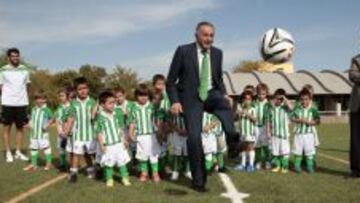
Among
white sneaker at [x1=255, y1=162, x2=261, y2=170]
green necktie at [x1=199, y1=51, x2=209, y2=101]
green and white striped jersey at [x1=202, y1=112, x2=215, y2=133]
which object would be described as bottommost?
white sneaker at [x1=255, y1=162, x2=261, y2=170]

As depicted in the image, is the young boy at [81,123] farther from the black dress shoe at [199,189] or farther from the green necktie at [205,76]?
the black dress shoe at [199,189]

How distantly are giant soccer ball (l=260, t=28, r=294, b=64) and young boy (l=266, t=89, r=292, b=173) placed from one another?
37.3m

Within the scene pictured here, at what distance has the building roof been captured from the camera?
6477cm

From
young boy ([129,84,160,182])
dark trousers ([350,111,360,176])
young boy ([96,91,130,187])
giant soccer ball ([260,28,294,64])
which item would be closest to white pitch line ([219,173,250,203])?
young boy ([129,84,160,182])

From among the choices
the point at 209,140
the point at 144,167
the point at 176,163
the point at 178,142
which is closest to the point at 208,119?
the point at 209,140

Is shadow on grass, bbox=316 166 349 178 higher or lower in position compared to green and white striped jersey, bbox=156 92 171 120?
lower

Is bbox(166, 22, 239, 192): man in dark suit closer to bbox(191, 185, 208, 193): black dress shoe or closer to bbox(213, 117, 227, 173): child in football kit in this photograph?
bbox(191, 185, 208, 193): black dress shoe

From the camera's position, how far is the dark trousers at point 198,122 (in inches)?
340

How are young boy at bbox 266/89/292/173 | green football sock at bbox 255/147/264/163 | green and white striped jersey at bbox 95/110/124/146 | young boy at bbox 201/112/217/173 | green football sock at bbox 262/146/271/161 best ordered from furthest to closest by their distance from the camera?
green football sock at bbox 255/147/264/163 → green football sock at bbox 262/146/271/161 → young boy at bbox 266/89/292/173 → young boy at bbox 201/112/217/173 → green and white striped jersey at bbox 95/110/124/146

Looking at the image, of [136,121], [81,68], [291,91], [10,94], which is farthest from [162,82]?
[81,68]

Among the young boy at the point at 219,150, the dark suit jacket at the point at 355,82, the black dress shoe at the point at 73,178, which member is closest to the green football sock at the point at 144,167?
the black dress shoe at the point at 73,178

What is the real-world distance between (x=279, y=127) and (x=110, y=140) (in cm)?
370

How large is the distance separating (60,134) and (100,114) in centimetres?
207

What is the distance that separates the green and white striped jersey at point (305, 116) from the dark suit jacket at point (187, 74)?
120 inches
